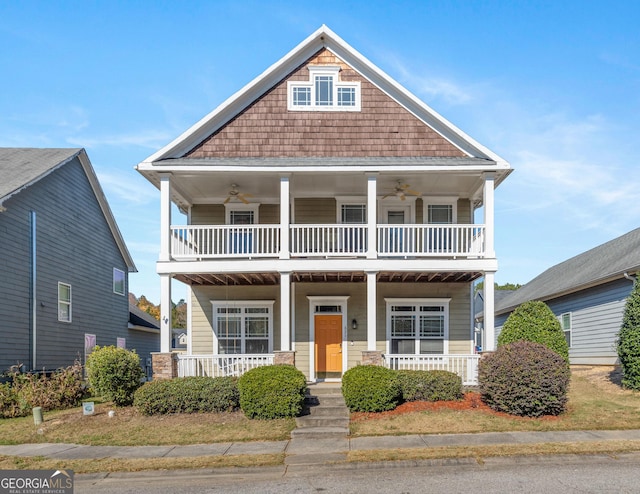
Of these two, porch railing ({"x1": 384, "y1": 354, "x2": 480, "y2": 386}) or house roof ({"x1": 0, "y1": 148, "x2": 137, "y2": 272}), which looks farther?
house roof ({"x1": 0, "y1": 148, "x2": 137, "y2": 272})

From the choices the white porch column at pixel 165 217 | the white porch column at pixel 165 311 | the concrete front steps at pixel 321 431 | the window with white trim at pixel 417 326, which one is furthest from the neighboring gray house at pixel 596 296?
the white porch column at pixel 165 217

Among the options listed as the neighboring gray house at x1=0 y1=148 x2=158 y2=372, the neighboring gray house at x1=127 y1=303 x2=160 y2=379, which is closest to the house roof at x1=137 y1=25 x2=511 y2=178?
the neighboring gray house at x1=0 y1=148 x2=158 y2=372

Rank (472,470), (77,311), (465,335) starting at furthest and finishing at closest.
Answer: (77,311), (465,335), (472,470)

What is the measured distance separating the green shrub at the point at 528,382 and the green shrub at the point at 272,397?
14.1 ft

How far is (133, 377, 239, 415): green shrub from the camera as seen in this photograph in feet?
45.2

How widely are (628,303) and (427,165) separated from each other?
261 inches

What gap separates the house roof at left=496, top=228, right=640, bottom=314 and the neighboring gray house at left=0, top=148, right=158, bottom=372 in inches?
733

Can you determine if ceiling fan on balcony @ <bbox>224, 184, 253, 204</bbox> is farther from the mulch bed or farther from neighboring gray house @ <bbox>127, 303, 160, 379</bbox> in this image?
neighboring gray house @ <bbox>127, 303, 160, 379</bbox>

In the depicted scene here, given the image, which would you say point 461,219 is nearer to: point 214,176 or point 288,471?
point 214,176

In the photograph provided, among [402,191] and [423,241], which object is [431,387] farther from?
[402,191]

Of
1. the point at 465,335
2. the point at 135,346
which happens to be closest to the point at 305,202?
the point at 465,335

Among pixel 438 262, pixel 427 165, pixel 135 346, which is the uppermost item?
pixel 427 165

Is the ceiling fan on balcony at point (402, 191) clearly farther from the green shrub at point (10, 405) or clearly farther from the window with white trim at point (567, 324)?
the green shrub at point (10, 405)

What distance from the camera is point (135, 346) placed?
1137 inches
